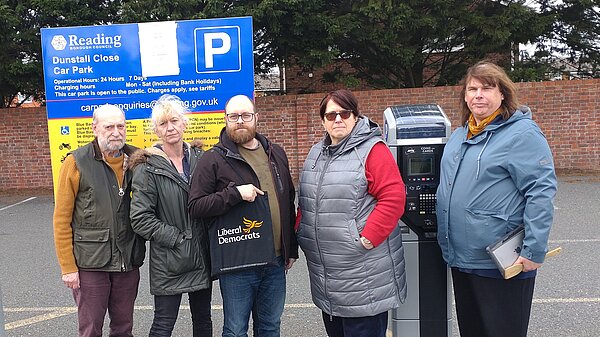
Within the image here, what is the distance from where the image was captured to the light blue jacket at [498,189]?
2.39 m

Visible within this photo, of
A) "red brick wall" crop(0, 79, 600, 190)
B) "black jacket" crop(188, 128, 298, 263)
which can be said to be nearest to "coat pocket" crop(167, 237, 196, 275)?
"black jacket" crop(188, 128, 298, 263)

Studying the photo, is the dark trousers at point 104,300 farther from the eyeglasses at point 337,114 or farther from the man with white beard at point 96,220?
the eyeglasses at point 337,114

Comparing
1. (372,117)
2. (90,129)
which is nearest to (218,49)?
(90,129)

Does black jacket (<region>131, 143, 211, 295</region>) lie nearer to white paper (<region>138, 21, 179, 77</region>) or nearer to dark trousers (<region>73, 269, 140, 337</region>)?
dark trousers (<region>73, 269, 140, 337</region>)

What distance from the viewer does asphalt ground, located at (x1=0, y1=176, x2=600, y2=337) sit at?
403 centimetres

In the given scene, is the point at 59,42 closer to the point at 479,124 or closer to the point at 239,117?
the point at 239,117

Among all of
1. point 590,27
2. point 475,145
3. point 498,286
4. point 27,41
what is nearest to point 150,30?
point 475,145

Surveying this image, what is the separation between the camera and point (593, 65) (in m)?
12.3

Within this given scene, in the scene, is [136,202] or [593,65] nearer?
[136,202]

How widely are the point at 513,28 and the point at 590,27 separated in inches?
99.0

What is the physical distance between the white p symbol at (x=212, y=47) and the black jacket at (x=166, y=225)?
6.54 ft

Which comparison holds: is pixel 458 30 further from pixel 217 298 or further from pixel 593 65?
pixel 217 298

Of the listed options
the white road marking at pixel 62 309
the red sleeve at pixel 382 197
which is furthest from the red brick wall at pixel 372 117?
the red sleeve at pixel 382 197

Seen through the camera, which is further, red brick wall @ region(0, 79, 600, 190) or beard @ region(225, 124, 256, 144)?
red brick wall @ region(0, 79, 600, 190)
